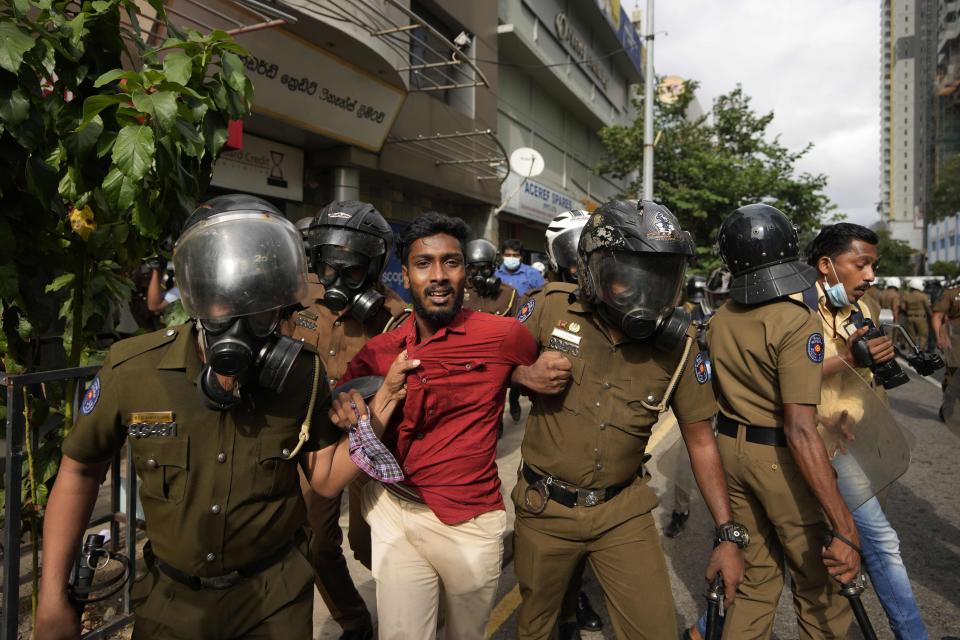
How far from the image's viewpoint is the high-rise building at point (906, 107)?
111688 mm

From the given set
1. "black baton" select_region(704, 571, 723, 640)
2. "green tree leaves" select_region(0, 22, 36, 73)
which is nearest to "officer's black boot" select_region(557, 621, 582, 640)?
"black baton" select_region(704, 571, 723, 640)

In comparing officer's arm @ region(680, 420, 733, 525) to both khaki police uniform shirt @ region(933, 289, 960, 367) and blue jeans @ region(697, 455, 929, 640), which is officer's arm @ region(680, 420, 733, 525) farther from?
khaki police uniform shirt @ region(933, 289, 960, 367)

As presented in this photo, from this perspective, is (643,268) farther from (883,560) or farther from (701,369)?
(883,560)

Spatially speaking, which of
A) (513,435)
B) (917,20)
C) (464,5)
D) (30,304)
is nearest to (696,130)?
(464,5)

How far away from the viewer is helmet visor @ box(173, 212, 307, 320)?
63.1 inches

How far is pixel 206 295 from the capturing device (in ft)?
5.26

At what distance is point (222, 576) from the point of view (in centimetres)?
178

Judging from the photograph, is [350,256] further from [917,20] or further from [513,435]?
[917,20]

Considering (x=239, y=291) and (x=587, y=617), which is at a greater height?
(x=239, y=291)

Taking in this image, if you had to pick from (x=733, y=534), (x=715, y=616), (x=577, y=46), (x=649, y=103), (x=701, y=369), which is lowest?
(x=715, y=616)


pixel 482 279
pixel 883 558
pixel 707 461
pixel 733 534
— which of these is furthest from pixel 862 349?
pixel 482 279

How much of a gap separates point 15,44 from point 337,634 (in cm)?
281

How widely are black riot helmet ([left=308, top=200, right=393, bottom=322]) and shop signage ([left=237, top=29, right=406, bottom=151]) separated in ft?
15.2

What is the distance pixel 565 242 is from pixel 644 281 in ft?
6.69
